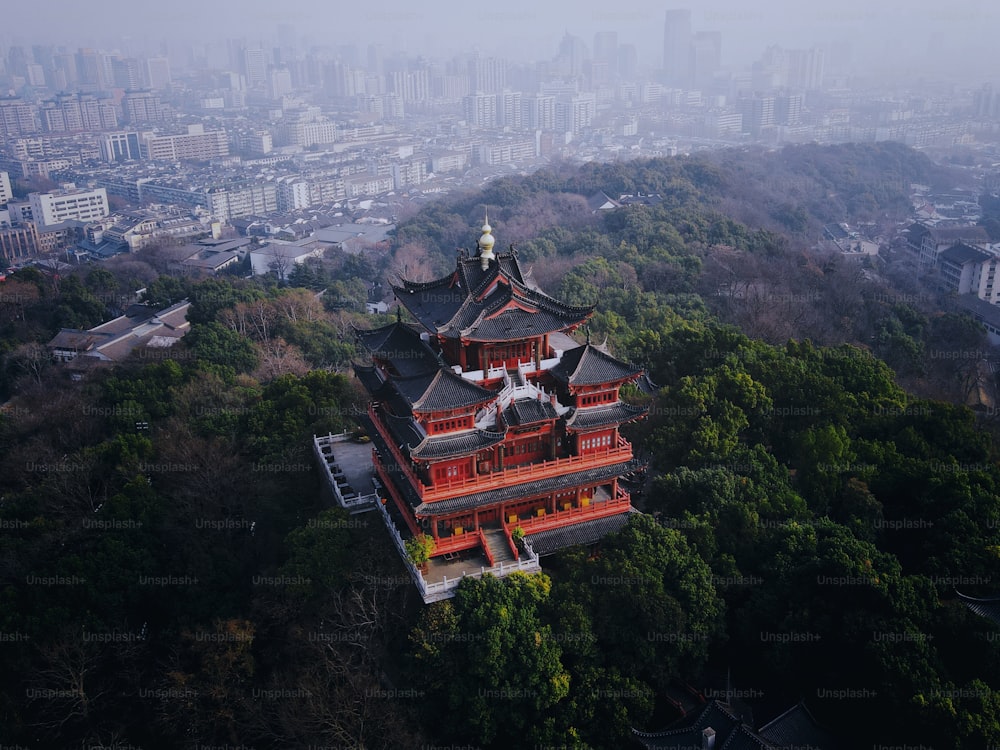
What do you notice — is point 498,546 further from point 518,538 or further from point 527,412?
point 527,412

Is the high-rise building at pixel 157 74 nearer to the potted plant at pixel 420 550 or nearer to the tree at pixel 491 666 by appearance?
the potted plant at pixel 420 550

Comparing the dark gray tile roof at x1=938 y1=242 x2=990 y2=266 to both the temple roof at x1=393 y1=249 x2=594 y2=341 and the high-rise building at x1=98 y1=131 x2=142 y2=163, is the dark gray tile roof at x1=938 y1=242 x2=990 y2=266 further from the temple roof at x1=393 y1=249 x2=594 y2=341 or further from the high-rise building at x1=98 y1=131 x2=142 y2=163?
the high-rise building at x1=98 y1=131 x2=142 y2=163

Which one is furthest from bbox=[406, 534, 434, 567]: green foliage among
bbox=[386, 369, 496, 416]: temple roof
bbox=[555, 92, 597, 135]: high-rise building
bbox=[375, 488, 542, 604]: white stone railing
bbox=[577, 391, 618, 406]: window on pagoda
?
bbox=[555, 92, 597, 135]: high-rise building

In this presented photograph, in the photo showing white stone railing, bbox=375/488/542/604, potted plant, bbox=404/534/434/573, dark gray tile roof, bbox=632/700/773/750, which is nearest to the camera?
dark gray tile roof, bbox=632/700/773/750

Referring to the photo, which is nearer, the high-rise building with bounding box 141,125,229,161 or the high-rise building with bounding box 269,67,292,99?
the high-rise building with bounding box 141,125,229,161

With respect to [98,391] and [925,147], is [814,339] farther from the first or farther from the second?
[925,147]

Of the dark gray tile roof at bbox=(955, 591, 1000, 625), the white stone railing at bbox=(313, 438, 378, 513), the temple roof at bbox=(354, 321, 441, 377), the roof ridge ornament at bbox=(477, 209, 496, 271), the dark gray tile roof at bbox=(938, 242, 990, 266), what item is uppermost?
the roof ridge ornament at bbox=(477, 209, 496, 271)

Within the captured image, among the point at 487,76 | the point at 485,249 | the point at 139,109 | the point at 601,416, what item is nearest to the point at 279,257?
the point at 485,249

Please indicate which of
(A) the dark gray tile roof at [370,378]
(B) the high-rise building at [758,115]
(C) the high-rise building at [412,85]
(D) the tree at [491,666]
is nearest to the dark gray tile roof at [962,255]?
(A) the dark gray tile roof at [370,378]
